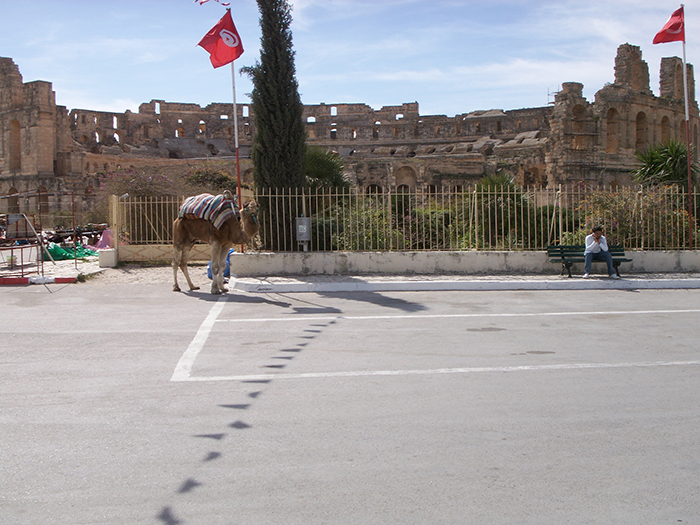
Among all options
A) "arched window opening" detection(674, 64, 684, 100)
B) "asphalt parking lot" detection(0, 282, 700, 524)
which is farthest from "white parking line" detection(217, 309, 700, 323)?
"arched window opening" detection(674, 64, 684, 100)

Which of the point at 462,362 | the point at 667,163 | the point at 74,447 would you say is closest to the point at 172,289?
the point at 462,362

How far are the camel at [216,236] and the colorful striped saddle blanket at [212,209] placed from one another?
0.09 meters

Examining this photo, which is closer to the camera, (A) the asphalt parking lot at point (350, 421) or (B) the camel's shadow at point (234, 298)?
(A) the asphalt parking lot at point (350, 421)

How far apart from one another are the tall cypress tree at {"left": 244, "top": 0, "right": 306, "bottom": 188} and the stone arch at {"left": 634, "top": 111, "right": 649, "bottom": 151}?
1343 inches

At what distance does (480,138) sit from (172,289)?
47.8m

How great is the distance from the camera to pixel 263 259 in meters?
13.4

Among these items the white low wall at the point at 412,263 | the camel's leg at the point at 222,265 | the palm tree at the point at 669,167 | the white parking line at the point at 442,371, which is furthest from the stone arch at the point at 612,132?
the white parking line at the point at 442,371

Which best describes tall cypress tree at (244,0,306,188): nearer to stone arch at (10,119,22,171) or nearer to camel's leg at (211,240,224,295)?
camel's leg at (211,240,224,295)

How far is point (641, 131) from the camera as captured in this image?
42.2m

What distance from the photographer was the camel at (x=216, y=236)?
37.4 feet

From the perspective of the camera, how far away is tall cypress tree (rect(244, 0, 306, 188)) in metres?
14.7

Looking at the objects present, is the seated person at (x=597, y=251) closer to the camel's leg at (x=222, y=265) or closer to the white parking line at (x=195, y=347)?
the camel's leg at (x=222, y=265)

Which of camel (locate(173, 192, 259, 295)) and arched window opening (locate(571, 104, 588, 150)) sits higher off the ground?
arched window opening (locate(571, 104, 588, 150))

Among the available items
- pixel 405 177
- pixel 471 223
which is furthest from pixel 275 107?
pixel 405 177
